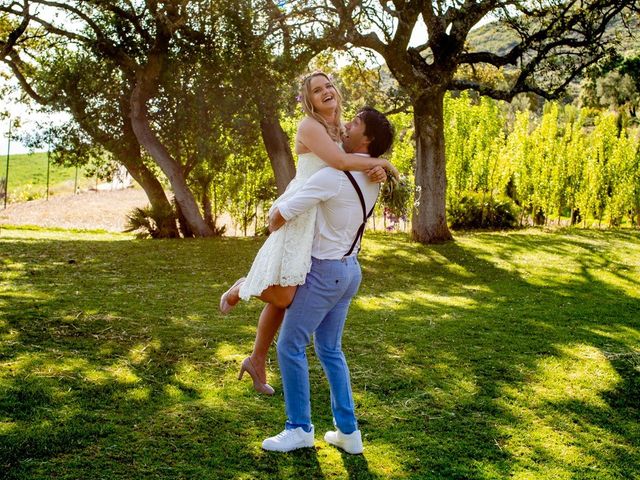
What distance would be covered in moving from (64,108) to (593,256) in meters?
11.3

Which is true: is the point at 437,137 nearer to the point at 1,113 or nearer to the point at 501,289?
the point at 501,289

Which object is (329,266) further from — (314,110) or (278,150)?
(278,150)

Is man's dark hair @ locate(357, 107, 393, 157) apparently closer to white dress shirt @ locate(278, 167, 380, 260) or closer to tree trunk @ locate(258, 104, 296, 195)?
white dress shirt @ locate(278, 167, 380, 260)

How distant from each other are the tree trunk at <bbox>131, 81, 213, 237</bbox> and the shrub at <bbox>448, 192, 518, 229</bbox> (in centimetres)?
627

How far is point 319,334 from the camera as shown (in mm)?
3803

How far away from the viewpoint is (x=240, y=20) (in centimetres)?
1282

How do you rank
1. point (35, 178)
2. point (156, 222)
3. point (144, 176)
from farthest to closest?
point (35, 178) < point (144, 176) < point (156, 222)

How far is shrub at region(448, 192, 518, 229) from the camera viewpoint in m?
17.5

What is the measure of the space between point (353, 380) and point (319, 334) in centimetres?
168

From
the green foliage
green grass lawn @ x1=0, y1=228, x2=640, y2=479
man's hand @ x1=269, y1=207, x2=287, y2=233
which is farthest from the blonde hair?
the green foliage

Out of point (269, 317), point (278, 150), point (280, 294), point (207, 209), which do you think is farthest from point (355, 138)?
point (207, 209)

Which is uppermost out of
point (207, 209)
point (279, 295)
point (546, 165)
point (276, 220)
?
point (546, 165)

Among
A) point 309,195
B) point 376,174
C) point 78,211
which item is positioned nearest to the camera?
point 309,195

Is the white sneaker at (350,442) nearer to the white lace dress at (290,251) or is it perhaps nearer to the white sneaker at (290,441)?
the white sneaker at (290,441)
